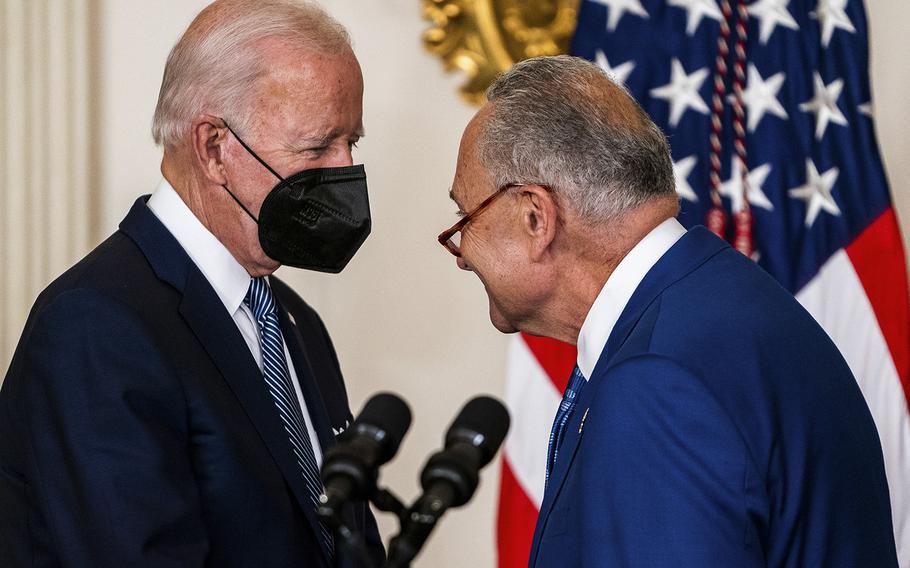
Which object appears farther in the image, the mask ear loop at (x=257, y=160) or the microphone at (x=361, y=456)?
the mask ear loop at (x=257, y=160)

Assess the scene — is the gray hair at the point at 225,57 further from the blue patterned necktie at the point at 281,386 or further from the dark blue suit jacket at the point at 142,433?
the blue patterned necktie at the point at 281,386

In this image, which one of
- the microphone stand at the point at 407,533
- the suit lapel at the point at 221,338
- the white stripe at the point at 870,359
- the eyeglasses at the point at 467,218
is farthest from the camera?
the white stripe at the point at 870,359

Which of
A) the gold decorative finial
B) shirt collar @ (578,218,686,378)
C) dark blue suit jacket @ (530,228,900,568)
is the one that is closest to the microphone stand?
dark blue suit jacket @ (530,228,900,568)

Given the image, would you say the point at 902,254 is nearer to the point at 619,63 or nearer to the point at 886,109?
the point at 886,109

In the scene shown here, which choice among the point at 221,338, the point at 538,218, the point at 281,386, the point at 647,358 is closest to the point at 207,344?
the point at 221,338

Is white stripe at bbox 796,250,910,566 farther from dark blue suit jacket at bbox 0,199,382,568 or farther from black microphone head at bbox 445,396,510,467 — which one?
black microphone head at bbox 445,396,510,467

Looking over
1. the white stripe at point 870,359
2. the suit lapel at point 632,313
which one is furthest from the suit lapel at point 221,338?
the white stripe at point 870,359

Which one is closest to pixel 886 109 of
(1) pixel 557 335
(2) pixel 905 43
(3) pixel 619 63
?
(2) pixel 905 43

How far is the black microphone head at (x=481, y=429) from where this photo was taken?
1316 millimetres

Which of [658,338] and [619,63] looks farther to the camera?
[619,63]

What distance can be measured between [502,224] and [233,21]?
0.68 metres

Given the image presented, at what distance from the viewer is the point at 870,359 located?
3.38m

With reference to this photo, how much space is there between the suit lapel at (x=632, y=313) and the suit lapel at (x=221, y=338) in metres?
0.53

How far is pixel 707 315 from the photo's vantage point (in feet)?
5.04
